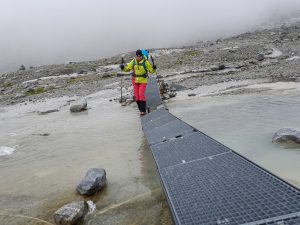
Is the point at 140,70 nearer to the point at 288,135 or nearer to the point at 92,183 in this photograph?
the point at 288,135

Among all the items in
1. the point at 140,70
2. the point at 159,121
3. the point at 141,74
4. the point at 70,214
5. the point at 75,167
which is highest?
the point at 140,70

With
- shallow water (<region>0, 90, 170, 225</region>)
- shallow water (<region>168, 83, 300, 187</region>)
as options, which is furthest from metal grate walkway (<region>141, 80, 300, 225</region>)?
shallow water (<region>168, 83, 300, 187</region>)

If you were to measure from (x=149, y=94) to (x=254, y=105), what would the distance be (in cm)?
432

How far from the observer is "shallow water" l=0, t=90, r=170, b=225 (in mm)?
5152

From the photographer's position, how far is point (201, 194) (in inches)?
157

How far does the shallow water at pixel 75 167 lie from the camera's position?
515 centimetres

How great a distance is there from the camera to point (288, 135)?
21.7 feet

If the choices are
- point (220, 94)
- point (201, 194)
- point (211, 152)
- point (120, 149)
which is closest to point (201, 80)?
point (220, 94)

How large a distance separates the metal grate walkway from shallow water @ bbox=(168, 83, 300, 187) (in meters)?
1.12

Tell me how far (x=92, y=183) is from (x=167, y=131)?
7.42ft

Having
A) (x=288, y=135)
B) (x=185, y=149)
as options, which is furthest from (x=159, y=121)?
(x=288, y=135)

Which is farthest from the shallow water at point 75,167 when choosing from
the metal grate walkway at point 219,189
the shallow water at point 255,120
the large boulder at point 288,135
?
the large boulder at point 288,135

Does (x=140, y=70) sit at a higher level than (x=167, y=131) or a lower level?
higher

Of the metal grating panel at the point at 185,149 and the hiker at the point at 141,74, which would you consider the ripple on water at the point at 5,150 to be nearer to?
the hiker at the point at 141,74
